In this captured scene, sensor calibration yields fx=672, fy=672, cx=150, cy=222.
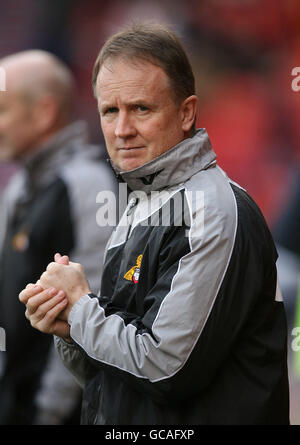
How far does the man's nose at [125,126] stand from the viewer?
1.88 metres

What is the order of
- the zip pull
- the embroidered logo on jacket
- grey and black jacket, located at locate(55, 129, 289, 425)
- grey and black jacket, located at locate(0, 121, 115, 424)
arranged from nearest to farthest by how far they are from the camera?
grey and black jacket, located at locate(55, 129, 289, 425), the embroidered logo on jacket, the zip pull, grey and black jacket, located at locate(0, 121, 115, 424)

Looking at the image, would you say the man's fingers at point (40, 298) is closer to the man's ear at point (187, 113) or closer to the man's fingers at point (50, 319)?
the man's fingers at point (50, 319)

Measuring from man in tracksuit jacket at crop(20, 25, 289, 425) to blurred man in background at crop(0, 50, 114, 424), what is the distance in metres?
1.49

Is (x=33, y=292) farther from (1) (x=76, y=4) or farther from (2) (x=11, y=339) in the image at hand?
(1) (x=76, y=4)

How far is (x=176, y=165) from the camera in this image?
1.87 meters

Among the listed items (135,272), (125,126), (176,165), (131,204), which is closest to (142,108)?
(125,126)

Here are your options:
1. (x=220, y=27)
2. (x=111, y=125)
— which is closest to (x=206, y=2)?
(x=220, y=27)

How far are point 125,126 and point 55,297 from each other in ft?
1.68

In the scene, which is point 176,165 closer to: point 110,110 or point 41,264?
point 110,110

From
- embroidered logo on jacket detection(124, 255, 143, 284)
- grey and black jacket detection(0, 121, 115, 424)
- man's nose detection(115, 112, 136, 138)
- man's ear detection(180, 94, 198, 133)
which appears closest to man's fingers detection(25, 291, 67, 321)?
embroidered logo on jacket detection(124, 255, 143, 284)

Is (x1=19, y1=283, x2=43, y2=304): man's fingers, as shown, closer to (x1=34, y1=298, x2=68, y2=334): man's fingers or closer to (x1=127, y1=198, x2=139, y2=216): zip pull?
(x1=34, y1=298, x2=68, y2=334): man's fingers

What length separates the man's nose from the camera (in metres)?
1.88

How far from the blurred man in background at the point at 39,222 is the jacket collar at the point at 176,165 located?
164 centimetres

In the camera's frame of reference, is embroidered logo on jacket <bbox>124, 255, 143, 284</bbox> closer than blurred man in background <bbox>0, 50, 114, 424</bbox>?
Yes
